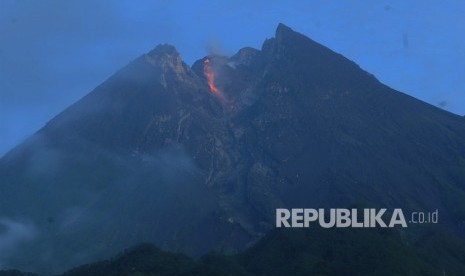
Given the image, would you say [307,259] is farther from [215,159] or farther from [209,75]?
[209,75]

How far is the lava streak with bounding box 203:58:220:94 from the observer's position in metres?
169

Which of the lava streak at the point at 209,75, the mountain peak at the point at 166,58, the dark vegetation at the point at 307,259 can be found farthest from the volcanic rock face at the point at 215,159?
the dark vegetation at the point at 307,259

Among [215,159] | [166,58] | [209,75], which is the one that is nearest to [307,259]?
[215,159]

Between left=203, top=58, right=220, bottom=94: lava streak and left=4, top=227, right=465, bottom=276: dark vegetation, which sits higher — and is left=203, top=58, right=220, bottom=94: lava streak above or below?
above

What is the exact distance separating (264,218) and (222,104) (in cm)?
4671

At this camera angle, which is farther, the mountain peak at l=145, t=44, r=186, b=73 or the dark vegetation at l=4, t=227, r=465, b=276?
the mountain peak at l=145, t=44, r=186, b=73

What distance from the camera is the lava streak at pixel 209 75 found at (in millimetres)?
168788

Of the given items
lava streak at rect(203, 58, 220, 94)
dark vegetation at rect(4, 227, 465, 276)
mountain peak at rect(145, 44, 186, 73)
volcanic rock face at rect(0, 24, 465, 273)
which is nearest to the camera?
dark vegetation at rect(4, 227, 465, 276)

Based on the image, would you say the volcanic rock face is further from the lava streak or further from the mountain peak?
the lava streak

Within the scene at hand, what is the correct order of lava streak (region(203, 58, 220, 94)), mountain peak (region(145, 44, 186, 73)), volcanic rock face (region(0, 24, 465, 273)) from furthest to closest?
lava streak (region(203, 58, 220, 94))
mountain peak (region(145, 44, 186, 73))
volcanic rock face (region(0, 24, 465, 273))

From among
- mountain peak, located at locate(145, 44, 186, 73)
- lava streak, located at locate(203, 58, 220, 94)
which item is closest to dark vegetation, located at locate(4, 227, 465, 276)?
mountain peak, located at locate(145, 44, 186, 73)

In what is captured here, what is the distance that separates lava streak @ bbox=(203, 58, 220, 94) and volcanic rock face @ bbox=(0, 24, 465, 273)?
4431 millimetres

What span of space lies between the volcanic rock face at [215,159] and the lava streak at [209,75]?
14.5 ft

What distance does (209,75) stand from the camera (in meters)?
177
